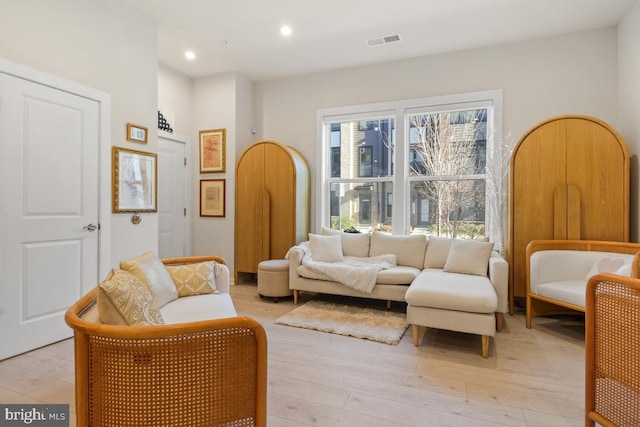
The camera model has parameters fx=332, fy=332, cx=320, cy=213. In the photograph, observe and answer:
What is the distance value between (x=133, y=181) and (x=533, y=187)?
411 cm

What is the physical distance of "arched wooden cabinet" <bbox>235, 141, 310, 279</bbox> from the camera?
445cm

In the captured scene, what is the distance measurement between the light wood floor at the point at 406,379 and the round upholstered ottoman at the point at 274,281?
0.91 m

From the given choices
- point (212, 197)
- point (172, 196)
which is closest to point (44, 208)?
point (172, 196)

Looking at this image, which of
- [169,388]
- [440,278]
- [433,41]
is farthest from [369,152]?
[169,388]

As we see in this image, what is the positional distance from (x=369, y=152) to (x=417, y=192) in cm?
87

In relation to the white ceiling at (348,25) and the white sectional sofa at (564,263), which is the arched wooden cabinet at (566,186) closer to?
the white sectional sofa at (564,263)

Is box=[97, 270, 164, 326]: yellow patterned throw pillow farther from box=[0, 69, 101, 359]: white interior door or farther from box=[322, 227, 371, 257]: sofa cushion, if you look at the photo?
box=[322, 227, 371, 257]: sofa cushion

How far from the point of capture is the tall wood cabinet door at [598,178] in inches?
124

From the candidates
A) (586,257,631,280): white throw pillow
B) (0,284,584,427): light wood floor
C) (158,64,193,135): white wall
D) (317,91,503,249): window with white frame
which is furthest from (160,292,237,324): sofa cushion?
(158,64,193,135): white wall

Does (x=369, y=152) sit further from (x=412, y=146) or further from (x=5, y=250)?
(x=5, y=250)

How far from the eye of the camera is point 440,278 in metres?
3.04

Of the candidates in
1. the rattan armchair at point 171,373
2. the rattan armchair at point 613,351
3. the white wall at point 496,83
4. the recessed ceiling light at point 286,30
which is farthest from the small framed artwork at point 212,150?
the rattan armchair at point 613,351

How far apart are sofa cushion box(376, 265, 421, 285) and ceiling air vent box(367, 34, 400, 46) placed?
2643 mm

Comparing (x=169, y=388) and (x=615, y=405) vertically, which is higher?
(x=169, y=388)
